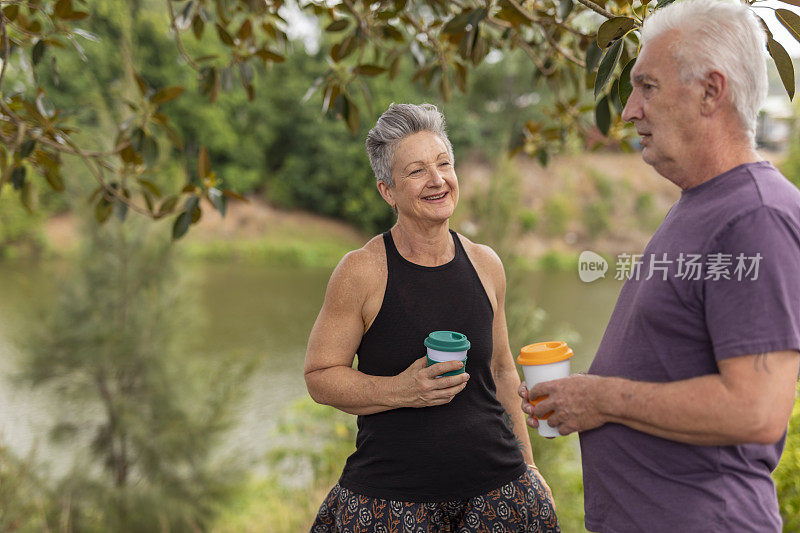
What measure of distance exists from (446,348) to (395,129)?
539mm

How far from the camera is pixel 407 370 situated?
4.68ft

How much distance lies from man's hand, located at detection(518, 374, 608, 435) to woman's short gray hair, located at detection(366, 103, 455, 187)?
2.08 ft

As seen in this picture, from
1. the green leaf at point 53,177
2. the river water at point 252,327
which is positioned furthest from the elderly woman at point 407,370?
the river water at point 252,327

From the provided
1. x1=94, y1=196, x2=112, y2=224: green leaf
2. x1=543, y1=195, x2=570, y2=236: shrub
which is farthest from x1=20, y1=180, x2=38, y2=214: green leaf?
x1=543, y1=195, x2=570, y2=236: shrub

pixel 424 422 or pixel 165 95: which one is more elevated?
pixel 165 95

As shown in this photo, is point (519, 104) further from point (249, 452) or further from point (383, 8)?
point (383, 8)

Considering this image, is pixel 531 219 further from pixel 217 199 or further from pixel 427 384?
pixel 427 384

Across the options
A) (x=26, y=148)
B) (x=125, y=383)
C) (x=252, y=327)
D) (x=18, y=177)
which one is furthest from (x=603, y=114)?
(x=252, y=327)

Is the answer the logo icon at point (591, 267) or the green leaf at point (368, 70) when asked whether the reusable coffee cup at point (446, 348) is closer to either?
the logo icon at point (591, 267)

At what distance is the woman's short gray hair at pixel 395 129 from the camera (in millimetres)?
1512

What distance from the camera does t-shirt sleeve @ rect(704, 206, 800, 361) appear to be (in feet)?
3.04

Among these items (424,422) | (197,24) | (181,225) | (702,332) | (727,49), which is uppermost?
(197,24)

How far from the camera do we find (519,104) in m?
24.2

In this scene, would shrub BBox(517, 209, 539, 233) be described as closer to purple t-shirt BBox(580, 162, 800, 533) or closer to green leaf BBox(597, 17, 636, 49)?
green leaf BBox(597, 17, 636, 49)
